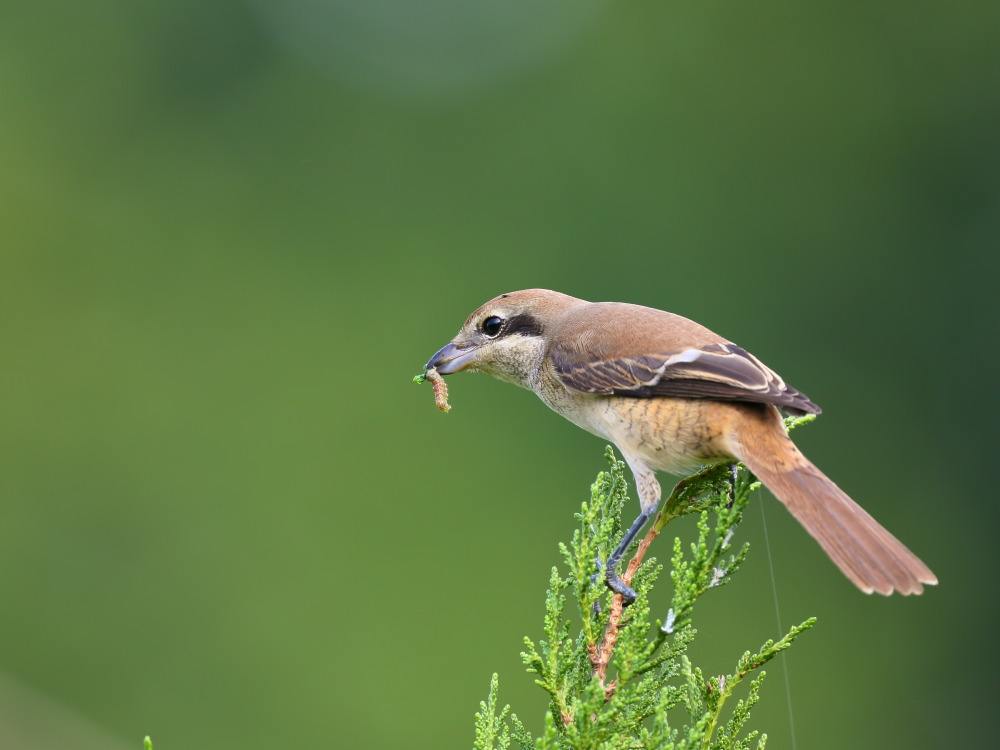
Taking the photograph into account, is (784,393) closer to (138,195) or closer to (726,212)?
(726,212)

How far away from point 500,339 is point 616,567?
1.31 m

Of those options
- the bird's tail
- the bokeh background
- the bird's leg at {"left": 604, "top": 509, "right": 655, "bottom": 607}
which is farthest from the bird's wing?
the bokeh background

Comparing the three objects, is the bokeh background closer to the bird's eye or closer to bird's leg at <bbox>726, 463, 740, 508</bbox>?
the bird's eye

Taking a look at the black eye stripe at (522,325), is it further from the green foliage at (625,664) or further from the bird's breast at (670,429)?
the green foliage at (625,664)

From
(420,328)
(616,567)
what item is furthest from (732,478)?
(420,328)

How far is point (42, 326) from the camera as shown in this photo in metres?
10.4

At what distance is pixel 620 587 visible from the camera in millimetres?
3156

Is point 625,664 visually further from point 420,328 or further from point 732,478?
point 420,328

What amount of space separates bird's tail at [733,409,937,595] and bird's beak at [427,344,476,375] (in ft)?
4.28

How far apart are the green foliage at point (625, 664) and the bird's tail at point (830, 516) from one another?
163mm

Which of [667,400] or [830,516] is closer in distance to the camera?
[830,516]

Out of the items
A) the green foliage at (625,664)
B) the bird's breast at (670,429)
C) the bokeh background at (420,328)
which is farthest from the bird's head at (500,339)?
the bokeh background at (420,328)

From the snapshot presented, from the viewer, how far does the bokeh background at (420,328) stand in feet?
27.7

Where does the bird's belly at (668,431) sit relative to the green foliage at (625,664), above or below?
above
